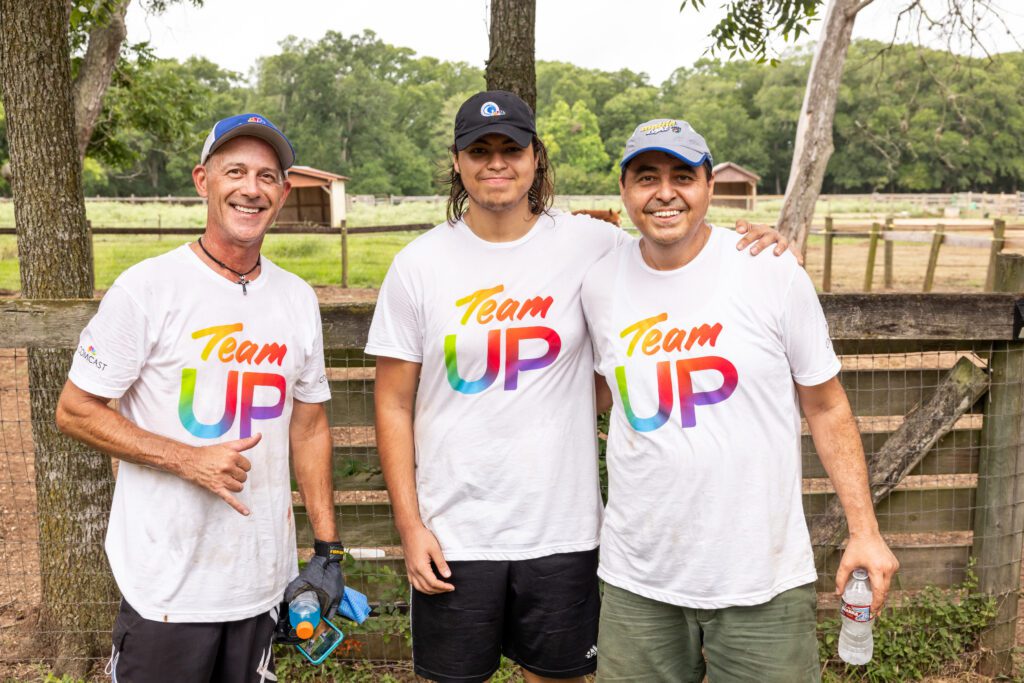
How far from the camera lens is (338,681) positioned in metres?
3.91

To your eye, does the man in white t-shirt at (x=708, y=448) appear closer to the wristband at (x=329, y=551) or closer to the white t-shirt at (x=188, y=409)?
the wristband at (x=329, y=551)

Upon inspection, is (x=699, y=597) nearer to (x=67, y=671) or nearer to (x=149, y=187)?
(x=67, y=671)

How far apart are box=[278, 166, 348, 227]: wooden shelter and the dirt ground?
29.6 metres

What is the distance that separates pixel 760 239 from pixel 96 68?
10.2m

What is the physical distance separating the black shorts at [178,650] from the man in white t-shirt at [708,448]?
98 centimetres

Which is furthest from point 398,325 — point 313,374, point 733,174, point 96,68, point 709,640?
point 733,174

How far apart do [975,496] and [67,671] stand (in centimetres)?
396

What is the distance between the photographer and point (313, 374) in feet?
8.84

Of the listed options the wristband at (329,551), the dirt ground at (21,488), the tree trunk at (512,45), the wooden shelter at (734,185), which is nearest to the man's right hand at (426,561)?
the wristband at (329,551)

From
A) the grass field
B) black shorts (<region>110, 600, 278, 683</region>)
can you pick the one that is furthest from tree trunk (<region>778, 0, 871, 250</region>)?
black shorts (<region>110, 600, 278, 683</region>)

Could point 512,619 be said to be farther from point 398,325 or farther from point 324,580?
point 398,325

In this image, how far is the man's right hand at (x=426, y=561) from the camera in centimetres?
266

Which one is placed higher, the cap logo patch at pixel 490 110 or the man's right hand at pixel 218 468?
the cap logo patch at pixel 490 110

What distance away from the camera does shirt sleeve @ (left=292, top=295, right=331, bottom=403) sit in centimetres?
268
